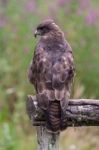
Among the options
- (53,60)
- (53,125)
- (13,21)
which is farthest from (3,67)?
(53,125)

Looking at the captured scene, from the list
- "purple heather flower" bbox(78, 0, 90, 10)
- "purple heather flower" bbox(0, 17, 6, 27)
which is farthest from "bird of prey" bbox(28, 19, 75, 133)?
"purple heather flower" bbox(0, 17, 6, 27)

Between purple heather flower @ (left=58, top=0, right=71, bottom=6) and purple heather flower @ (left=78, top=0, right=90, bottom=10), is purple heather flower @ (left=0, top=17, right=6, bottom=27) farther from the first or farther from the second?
purple heather flower @ (left=78, top=0, right=90, bottom=10)

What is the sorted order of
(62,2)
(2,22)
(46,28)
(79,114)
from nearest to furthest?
(79,114), (46,28), (62,2), (2,22)

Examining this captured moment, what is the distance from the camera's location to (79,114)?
4.83m

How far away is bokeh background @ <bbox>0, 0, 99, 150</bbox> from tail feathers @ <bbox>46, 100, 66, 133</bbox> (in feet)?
10.4

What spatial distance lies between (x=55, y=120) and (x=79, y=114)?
6.3 inches

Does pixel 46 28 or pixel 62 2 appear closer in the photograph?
pixel 46 28

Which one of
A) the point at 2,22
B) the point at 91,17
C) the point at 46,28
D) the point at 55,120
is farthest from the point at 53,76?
the point at 2,22

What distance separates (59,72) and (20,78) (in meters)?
4.17

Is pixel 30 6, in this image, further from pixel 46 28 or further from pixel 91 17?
pixel 46 28

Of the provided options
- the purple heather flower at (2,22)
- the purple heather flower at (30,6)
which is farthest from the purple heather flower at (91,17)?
the purple heather flower at (2,22)

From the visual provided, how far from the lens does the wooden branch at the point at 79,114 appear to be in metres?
4.84

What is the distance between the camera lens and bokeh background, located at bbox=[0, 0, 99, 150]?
27.7 ft

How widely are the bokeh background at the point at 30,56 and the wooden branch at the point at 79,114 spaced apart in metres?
3.18
